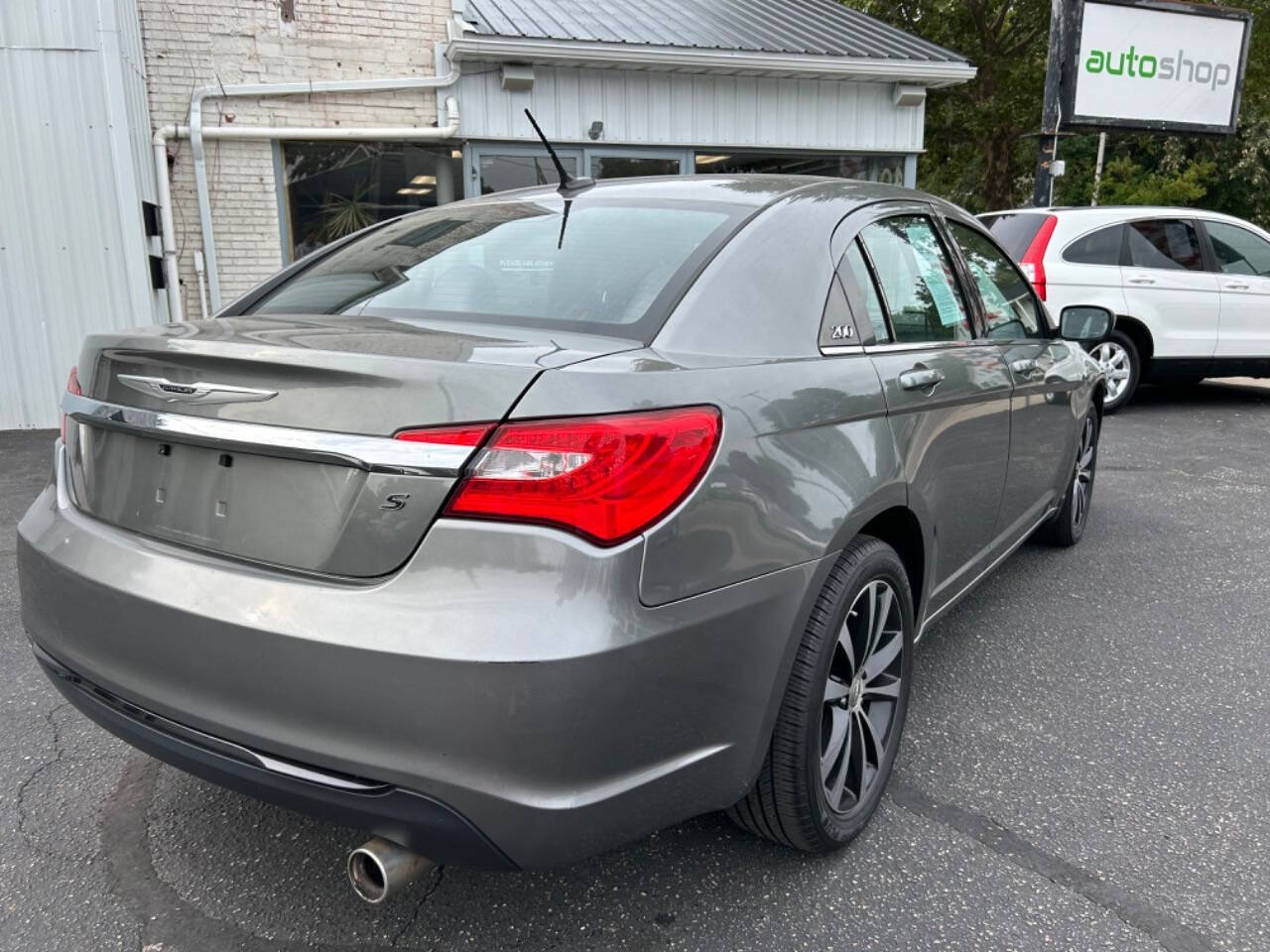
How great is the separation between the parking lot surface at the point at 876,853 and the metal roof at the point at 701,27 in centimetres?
739

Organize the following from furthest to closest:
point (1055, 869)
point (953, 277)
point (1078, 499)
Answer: point (1078, 499), point (953, 277), point (1055, 869)

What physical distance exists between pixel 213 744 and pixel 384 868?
40 centimetres

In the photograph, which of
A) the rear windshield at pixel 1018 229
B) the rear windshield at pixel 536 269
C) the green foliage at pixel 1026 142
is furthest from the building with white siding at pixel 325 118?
the green foliage at pixel 1026 142

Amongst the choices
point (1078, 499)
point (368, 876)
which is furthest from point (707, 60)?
point (368, 876)

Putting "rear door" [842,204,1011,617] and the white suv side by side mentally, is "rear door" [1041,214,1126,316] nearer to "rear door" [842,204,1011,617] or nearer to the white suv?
the white suv

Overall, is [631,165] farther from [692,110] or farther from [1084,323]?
[1084,323]

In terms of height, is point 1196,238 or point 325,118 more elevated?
point 325,118

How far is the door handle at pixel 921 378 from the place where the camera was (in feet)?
8.07

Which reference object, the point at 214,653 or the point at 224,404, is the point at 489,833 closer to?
the point at 214,653

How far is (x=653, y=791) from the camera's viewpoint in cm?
174

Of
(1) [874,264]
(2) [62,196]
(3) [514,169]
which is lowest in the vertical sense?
(1) [874,264]

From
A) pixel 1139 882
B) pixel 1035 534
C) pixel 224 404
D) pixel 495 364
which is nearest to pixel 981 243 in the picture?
pixel 1035 534

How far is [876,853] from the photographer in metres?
2.31

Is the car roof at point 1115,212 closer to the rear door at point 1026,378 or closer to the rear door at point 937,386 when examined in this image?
the rear door at point 1026,378
